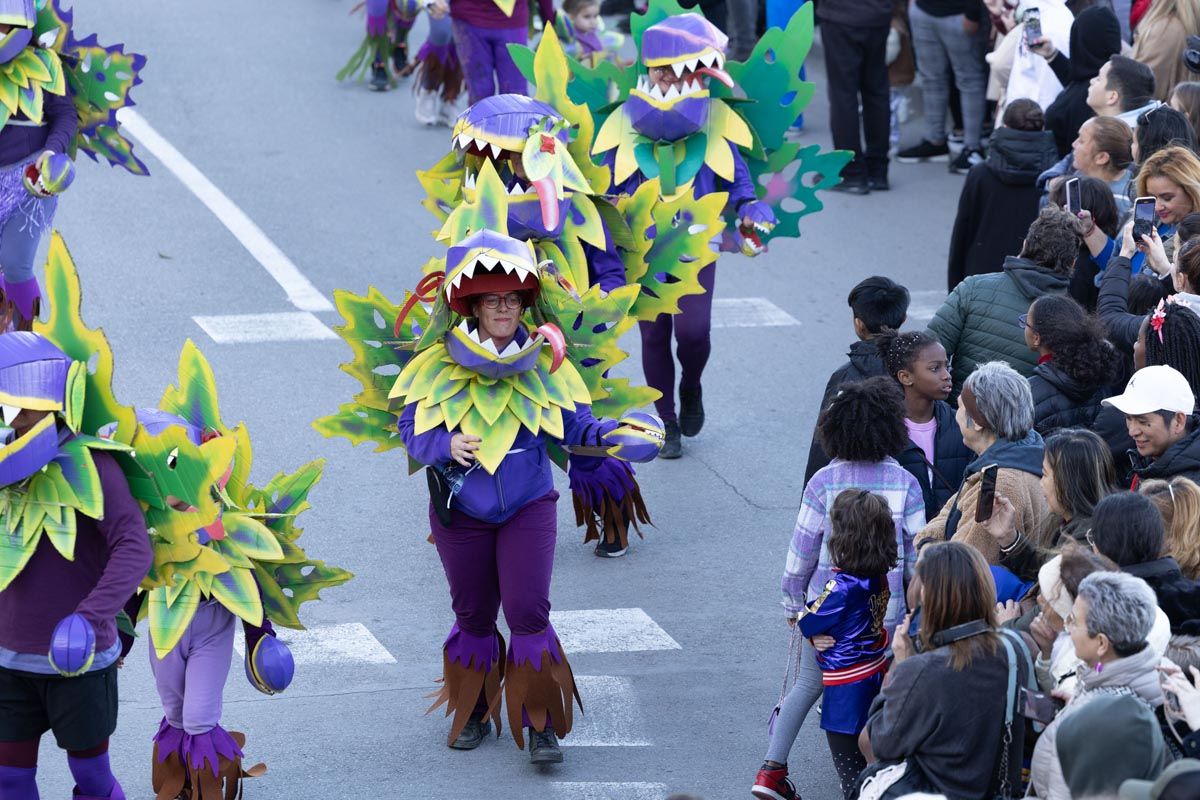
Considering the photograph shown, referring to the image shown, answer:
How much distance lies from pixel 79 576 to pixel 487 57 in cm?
738

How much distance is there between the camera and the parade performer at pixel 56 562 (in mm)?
4875

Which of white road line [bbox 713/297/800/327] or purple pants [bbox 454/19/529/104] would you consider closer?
white road line [bbox 713/297/800/327]

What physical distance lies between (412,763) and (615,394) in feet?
5.01

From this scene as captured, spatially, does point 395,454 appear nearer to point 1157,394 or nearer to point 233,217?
point 233,217

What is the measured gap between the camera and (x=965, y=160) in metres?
13.0

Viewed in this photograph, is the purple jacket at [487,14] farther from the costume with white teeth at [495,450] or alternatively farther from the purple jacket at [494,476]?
the purple jacket at [494,476]

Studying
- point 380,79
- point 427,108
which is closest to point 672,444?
point 427,108

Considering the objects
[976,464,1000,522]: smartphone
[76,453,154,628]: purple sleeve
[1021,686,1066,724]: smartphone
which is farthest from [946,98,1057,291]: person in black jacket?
[76,453,154,628]: purple sleeve

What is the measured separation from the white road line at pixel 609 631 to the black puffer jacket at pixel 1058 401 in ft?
5.80

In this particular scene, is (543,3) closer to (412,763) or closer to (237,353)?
(237,353)

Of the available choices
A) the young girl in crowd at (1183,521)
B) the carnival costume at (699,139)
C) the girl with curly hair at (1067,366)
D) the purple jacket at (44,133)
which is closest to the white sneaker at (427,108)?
the purple jacket at (44,133)

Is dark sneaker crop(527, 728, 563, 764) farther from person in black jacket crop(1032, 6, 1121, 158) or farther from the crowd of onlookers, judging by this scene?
person in black jacket crop(1032, 6, 1121, 158)

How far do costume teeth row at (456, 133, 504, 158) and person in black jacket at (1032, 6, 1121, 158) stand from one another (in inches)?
146

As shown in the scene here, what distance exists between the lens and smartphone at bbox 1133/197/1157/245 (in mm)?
7078
